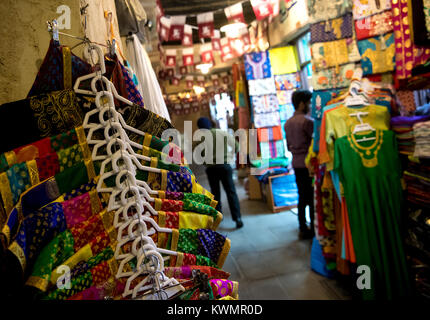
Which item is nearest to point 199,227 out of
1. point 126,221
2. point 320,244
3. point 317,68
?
point 126,221

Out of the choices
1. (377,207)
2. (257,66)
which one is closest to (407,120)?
(377,207)

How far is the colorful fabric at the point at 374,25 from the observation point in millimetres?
2479

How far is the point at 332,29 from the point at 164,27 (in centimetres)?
291

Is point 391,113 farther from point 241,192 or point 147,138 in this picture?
point 241,192

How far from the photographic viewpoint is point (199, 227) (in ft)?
2.57

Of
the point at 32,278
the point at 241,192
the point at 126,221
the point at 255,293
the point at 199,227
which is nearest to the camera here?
the point at 32,278

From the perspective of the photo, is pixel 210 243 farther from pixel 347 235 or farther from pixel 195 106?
pixel 195 106

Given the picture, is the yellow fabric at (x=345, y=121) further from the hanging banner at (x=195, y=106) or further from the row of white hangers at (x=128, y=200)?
the hanging banner at (x=195, y=106)

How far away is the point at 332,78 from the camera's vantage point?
9.76 feet

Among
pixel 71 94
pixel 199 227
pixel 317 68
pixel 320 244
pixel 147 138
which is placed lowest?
pixel 320 244

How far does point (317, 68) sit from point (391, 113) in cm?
106

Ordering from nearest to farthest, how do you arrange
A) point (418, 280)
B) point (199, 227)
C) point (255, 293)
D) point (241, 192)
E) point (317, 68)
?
point (199, 227)
point (418, 280)
point (255, 293)
point (317, 68)
point (241, 192)

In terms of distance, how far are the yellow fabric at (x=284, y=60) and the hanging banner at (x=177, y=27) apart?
167 cm

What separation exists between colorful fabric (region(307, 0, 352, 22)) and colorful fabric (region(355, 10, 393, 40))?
200mm
